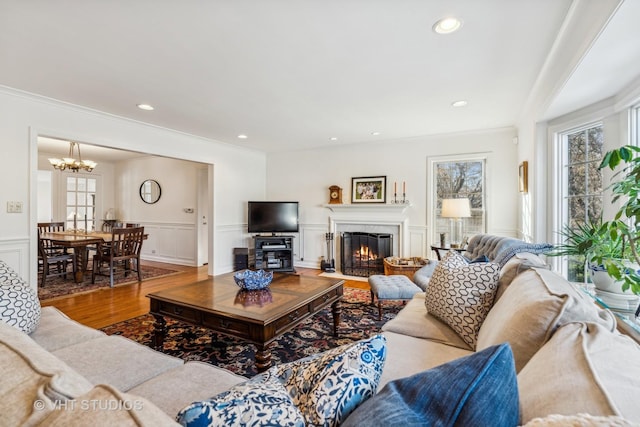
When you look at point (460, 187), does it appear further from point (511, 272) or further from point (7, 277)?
point (7, 277)

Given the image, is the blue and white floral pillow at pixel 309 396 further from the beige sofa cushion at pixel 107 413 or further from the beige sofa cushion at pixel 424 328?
the beige sofa cushion at pixel 424 328

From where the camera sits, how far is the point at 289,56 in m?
2.19

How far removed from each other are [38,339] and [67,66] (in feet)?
6.92

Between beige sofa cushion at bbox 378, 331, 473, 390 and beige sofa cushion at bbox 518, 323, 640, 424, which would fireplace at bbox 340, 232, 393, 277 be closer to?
beige sofa cushion at bbox 378, 331, 473, 390

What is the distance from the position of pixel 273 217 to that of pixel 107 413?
16.6 feet

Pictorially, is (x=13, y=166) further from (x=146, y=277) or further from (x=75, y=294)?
(x=146, y=277)

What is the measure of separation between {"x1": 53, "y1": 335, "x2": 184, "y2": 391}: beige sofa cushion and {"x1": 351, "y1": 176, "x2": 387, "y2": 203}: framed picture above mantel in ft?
13.5

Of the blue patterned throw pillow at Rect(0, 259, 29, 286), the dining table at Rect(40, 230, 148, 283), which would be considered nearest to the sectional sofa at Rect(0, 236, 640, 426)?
the blue patterned throw pillow at Rect(0, 259, 29, 286)

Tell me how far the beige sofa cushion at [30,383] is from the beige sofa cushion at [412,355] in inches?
40.5

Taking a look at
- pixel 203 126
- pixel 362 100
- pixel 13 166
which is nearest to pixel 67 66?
pixel 13 166

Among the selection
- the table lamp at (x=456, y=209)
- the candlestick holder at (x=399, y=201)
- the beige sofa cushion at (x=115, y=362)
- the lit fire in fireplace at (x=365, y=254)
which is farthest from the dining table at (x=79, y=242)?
the table lamp at (x=456, y=209)

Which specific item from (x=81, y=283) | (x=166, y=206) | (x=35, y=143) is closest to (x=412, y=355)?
(x=35, y=143)

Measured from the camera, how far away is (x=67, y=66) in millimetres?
2334

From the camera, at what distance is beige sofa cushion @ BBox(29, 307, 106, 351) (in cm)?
146
